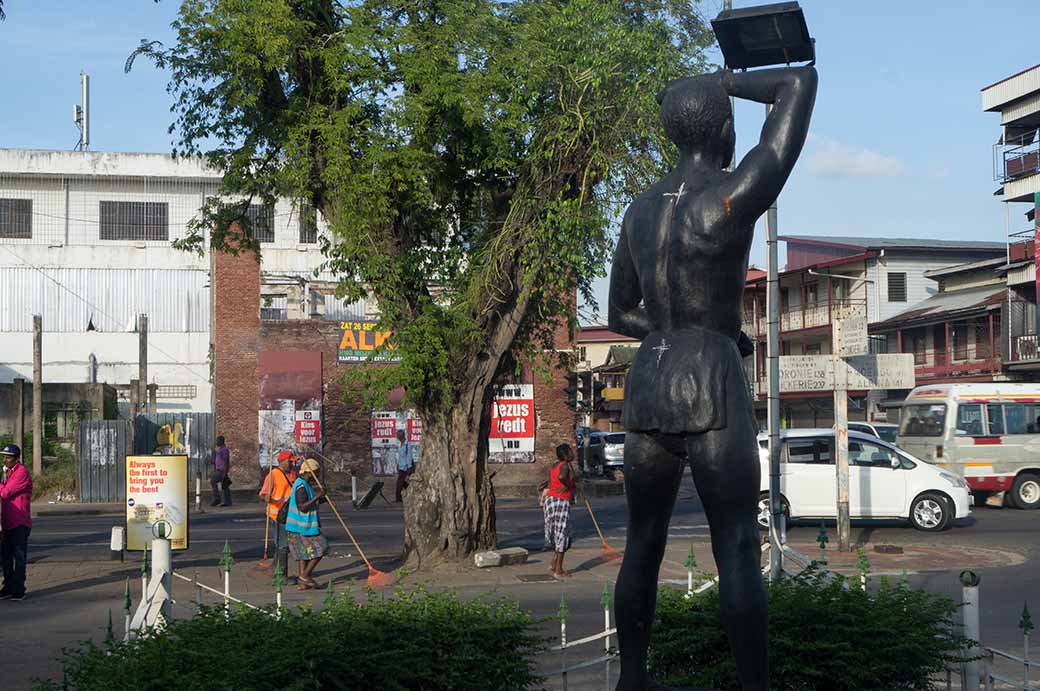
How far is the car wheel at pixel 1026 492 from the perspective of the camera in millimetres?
26125

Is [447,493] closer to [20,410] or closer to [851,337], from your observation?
A: [851,337]

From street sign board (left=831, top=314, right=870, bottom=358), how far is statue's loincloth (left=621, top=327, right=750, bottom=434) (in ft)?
40.5

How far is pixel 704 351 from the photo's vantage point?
16.3 ft

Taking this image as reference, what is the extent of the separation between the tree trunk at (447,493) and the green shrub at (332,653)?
10.1 meters

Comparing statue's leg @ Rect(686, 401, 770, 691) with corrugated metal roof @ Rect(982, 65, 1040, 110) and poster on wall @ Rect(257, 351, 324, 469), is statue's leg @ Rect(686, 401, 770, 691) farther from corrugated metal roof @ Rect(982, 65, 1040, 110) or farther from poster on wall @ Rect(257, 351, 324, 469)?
Answer: corrugated metal roof @ Rect(982, 65, 1040, 110)

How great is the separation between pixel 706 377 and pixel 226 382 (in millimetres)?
30714

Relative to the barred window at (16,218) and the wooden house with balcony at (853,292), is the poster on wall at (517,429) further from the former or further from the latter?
the barred window at (16,218)

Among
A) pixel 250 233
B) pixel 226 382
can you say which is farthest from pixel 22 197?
pixel 250 233

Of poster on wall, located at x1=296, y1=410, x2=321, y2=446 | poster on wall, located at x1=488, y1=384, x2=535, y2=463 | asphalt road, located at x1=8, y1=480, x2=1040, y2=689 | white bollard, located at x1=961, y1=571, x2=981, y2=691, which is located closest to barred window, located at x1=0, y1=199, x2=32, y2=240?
poster on wall, located at x1=296, y1=410, x2=321, y2=446

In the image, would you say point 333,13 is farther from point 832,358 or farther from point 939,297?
point 939,297

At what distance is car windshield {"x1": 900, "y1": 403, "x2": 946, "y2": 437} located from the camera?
26719 millimetres

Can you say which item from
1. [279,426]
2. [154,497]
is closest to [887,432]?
[279,426]

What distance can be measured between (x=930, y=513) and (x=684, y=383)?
17.8 meters

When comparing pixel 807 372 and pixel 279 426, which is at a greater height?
pixel 807 372
